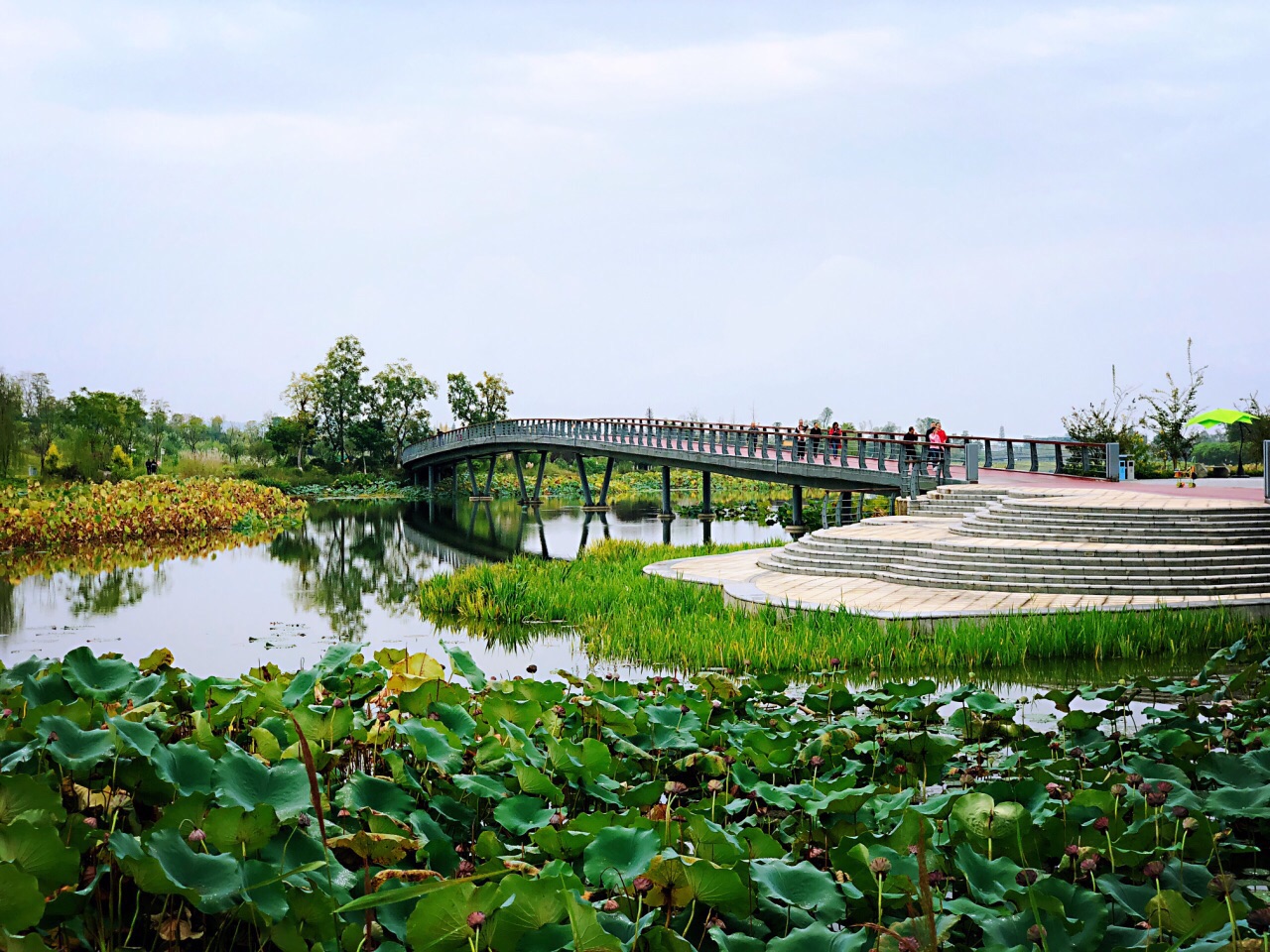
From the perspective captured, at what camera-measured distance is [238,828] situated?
2447mm

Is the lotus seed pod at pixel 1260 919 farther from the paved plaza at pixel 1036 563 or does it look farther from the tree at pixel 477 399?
the tree at pixel 477 399

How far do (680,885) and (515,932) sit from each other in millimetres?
448

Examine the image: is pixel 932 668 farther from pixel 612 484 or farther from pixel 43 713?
pixel 612 484

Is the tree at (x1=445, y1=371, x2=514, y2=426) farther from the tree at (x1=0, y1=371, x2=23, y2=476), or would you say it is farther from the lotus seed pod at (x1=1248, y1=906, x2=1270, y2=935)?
the lotus seed pod at (x1=1248, y1=906, x2=1270, y2=935)

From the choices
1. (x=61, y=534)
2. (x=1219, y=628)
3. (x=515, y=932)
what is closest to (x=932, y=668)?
(x=1219, y=628)

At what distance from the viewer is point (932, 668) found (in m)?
9.27

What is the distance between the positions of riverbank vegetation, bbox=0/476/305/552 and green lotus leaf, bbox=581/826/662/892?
26.0 meters

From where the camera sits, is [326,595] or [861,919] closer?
[861,919]

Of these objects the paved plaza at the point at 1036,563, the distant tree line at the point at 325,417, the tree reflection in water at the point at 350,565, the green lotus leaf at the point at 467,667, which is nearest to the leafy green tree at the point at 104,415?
the distant tree line at the point at 325,417

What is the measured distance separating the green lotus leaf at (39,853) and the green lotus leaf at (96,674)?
173cm

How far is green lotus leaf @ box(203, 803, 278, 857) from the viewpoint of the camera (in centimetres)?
244

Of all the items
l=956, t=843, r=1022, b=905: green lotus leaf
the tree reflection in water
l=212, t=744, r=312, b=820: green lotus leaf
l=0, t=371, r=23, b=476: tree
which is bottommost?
the tree reflection in water

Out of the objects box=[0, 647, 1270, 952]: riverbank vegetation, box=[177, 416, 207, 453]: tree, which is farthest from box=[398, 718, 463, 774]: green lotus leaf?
box=[177, 416, 207, 453]: tree

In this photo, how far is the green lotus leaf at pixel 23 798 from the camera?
2.43m
